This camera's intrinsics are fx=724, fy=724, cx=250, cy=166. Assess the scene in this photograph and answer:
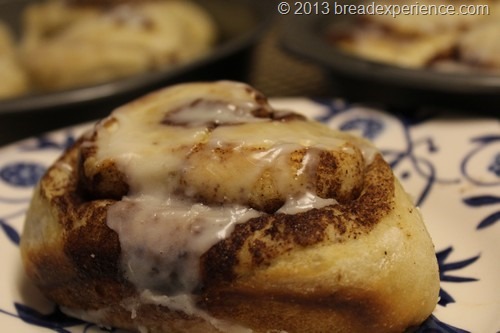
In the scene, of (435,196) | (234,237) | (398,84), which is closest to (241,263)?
(234,237)

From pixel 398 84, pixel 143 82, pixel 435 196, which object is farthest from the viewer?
pixel 143 82

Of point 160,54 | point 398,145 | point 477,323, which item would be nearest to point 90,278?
point 477,323

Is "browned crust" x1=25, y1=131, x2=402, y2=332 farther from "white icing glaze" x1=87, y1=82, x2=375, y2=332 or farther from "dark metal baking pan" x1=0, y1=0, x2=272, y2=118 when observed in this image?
"dark metal baking pan" x1=0, y1=0, x2=272, y2=118

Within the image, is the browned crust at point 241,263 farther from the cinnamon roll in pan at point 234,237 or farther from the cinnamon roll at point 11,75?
the cinnamon roll at point 11,75

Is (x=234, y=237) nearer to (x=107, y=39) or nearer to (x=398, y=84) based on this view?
(x=398, y=84)

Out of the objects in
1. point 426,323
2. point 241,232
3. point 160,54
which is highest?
point 241,232

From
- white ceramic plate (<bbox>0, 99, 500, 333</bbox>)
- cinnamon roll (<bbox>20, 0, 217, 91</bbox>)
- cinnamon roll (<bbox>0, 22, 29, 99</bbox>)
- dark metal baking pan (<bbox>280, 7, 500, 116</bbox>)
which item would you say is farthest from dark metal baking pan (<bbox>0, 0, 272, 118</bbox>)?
cinnamon roll (<bbox>0, 22, 29, 99</bbox>)

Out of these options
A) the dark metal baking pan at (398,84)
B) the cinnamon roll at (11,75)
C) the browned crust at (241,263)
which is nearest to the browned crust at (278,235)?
the browned crust at (241,263)

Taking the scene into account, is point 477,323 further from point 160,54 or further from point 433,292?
point 160,54
